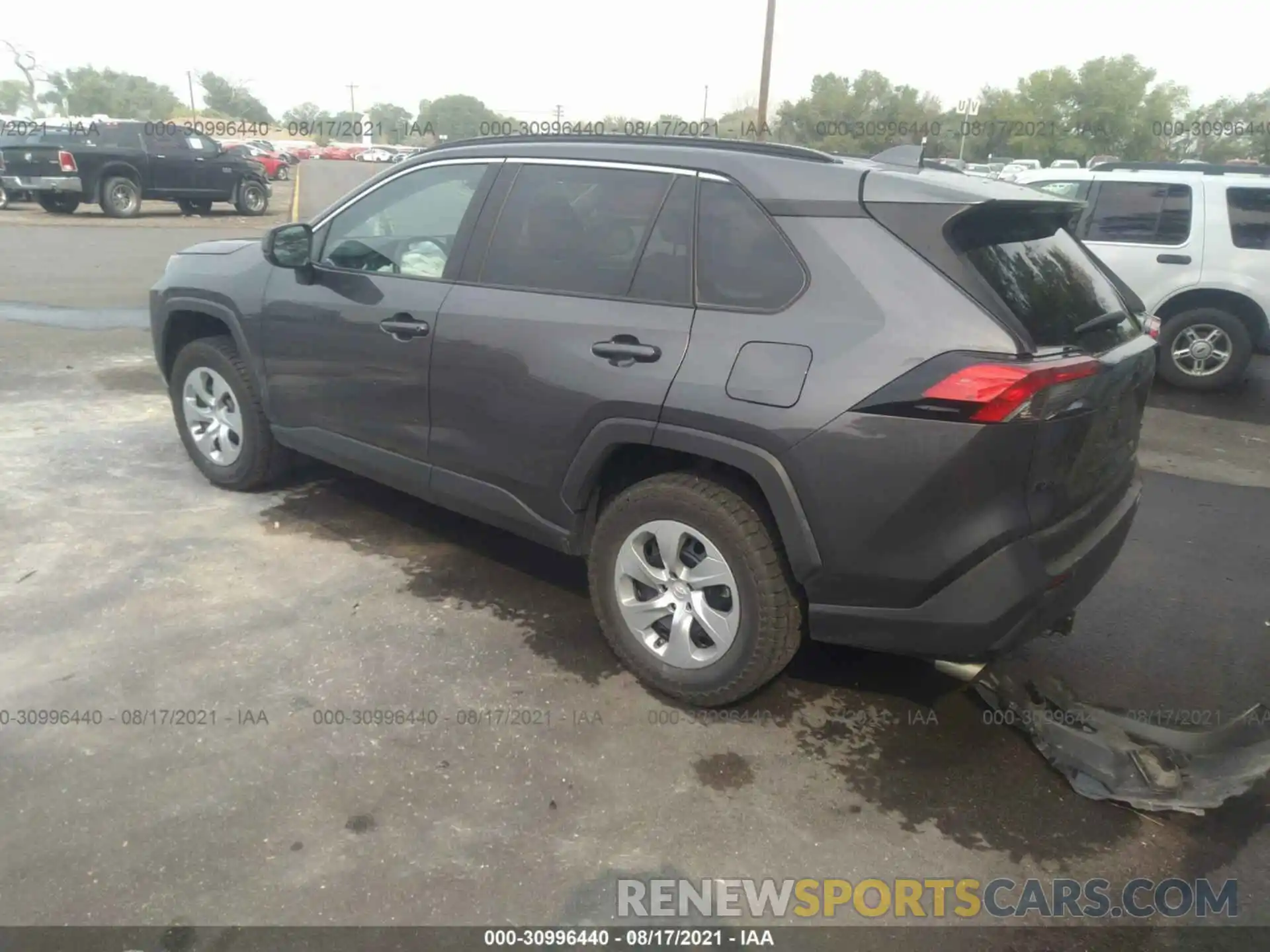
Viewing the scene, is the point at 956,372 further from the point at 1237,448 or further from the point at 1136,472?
the point at 1237,448

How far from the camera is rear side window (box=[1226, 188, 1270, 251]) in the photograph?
26.2ft

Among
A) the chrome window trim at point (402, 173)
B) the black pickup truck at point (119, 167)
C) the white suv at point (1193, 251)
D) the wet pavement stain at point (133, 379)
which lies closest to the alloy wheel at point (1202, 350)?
the white suv at point (1193, 251)

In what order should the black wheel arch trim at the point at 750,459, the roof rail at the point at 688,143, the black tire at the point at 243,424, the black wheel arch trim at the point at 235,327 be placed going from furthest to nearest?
the black tire at the point at 243,424 < the black wheel arch trim at the point at 235,327 < the roof rail at the point at 688,143 < the black wheel arch trim at the point at 750,459

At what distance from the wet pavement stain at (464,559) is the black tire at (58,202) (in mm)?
17267

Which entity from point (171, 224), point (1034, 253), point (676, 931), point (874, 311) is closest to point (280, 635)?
point (676, 931)

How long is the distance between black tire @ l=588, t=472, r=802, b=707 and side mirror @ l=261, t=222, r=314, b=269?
6.52 ft

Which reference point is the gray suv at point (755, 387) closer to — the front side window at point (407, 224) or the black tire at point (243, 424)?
the front side window at point (407, 224)

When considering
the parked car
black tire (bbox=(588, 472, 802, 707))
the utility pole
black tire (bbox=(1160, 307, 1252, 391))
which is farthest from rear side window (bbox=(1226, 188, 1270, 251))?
the parked car

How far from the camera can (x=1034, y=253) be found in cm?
309

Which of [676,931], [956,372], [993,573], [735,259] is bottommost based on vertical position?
[676,931]

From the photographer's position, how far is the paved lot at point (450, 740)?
257 centimetres

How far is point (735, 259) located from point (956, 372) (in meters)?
0.84

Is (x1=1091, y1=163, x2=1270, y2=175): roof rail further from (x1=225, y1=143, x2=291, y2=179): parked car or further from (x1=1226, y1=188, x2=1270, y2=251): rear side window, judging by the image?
(x1=225, y1=143, x2=291, y2=179): parked car

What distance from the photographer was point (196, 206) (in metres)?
21.9
